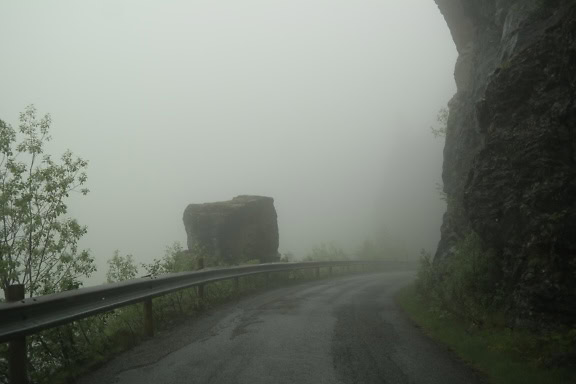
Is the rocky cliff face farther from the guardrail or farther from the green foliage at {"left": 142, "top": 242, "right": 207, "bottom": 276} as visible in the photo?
the green foliage at {"left": 142, "top": 242, "right": 207, "bottom": 276}

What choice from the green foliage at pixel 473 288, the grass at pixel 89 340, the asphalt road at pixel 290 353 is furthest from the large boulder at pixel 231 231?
the green foliage at pixel 473 288

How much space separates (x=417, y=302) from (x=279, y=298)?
3.79m

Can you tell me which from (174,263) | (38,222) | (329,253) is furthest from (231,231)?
(329,253)

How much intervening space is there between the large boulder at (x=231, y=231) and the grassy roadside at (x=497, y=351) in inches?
518

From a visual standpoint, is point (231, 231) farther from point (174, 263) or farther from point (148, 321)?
point (148, 321)

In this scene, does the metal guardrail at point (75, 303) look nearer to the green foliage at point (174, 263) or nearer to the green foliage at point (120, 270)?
the green foliage at point (174, 263)

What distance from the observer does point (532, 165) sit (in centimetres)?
733

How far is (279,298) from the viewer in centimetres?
1143

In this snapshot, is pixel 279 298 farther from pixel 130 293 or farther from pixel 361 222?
pixel 361 222

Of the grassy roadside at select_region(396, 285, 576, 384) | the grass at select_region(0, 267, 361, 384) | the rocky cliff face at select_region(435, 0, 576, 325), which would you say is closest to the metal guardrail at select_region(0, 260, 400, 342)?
the grass at select_region(0, 267, 361, 384)

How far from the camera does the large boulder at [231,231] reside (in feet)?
65.7

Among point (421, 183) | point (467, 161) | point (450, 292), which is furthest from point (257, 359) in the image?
point (421, 183)

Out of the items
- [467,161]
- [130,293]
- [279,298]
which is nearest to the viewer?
[130,293]

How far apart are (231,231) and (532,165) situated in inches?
597
